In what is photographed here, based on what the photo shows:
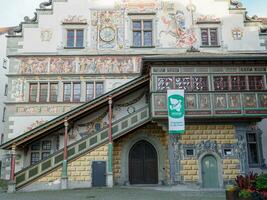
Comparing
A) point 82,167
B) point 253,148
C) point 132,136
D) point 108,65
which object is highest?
point 108,65

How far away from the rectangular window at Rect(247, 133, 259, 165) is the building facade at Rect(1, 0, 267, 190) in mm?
78

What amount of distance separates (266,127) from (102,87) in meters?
10.1

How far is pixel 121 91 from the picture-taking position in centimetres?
1662

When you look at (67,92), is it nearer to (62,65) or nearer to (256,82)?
(62,65)

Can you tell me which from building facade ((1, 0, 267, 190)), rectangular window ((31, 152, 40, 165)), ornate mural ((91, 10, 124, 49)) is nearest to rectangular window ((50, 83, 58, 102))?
building facade ((1, 0, 267, 190))

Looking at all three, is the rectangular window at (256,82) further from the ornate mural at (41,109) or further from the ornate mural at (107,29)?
the ornate mural at (41,109)

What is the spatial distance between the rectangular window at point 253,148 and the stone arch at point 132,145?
5.11m

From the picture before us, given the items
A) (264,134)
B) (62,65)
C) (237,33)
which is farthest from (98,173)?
(237,33)

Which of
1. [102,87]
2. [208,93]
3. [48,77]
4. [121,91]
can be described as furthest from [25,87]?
[208,93]

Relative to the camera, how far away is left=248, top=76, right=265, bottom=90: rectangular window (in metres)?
15.7

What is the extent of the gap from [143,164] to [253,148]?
257 inches

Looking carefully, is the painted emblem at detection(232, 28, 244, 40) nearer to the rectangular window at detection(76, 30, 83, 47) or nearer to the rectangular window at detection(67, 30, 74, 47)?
the rectangular window at detection(76, 30, 83, 47)

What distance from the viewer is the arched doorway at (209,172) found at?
15.5 metres

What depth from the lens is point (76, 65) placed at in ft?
62.4
